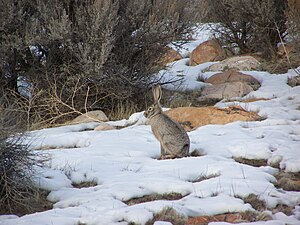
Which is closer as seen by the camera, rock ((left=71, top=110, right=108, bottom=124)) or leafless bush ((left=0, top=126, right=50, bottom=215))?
leafless bush ((left=0, top=126, right=50, bottom=215))

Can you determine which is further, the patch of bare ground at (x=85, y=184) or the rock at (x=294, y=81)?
the rock at (x=294, y=81)

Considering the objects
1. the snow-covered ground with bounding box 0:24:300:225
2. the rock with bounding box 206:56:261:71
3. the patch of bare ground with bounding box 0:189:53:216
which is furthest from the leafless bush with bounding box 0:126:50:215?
the rock with bounding box 206:56:261:71

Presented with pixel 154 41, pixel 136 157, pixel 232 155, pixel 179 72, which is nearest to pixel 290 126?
pixel 232 155

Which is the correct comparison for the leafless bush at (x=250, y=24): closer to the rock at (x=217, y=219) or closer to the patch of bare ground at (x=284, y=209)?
the patch of bare ground at (x=284, y=209)

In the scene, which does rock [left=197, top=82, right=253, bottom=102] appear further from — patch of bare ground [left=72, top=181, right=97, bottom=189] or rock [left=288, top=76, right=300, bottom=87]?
patch of bare ground [left=72, top=181, right=97, bottom=189]

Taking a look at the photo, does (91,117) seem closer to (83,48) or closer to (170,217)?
(83,48)

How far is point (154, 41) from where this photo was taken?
37.5 ft

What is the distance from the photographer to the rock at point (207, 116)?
9375 mm

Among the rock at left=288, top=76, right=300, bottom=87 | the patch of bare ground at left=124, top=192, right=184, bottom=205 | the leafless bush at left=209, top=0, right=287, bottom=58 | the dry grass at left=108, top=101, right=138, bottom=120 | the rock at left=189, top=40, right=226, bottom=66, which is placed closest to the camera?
the patch of bare ground at left=124, top=192, right=184, bottom=205

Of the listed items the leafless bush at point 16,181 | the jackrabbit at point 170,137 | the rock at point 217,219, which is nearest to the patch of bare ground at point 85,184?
the leafless bush at point 16,181

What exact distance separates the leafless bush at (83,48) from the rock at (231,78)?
1.62 meters

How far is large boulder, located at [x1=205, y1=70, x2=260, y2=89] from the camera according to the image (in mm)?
12891

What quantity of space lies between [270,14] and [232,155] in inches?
310

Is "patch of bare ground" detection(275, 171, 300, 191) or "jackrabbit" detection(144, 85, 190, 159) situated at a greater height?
"jackrabbit" detection(144, 85, 190, 159)
